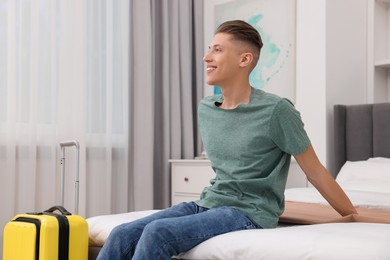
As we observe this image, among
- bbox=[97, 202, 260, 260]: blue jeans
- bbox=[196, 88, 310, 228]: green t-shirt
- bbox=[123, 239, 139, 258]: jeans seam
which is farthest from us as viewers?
bbox=[196, 88, 310, 228]: green t-shirt

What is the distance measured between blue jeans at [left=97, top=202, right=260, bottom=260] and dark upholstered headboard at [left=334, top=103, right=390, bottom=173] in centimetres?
219

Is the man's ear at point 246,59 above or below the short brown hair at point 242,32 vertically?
below

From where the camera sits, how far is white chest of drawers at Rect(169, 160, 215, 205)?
158 inches

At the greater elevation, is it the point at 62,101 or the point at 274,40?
the point at 274,40

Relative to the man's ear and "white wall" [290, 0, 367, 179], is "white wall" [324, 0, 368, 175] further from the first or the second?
the man's ear

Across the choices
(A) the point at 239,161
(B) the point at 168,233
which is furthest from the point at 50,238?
(A) the point at 239,161

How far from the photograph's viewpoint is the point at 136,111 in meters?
4.18

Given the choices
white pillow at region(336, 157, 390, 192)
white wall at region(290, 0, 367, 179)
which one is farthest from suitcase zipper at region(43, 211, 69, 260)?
white wall at region(290, 0, 367, 179)

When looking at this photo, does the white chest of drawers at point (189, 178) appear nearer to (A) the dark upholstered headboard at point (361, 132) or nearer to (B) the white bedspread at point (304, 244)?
(A) the dark upholstered headboard at point (361, 132)

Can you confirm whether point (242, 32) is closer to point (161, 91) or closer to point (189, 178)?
point (189, 178)

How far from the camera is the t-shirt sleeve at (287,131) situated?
1.76 m

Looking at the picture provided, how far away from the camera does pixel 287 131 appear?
177cm

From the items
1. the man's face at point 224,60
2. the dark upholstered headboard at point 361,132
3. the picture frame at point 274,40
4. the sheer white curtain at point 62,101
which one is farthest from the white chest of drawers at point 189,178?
the man's face at point 224,60

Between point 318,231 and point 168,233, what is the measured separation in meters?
0.44
